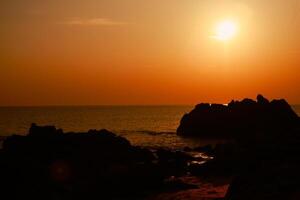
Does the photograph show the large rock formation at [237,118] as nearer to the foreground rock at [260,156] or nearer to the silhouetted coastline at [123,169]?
the foreground rock at [260,156]

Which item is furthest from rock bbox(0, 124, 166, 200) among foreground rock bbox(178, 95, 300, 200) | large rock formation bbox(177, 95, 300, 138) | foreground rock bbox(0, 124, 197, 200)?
large rock formation bbox(177, 95, 300, 138)

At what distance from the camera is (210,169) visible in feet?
120

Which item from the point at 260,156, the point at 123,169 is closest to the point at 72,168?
the point at 123,169

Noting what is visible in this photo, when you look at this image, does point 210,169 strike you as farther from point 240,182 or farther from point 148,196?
point 240,182

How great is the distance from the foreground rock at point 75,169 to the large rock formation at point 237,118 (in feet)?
139

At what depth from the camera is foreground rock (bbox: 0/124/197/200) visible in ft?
87.9

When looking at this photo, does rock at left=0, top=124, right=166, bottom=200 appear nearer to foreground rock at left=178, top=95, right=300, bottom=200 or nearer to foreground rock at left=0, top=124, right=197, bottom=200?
foreground rock at left=0, top=124, right=197, bottom=200

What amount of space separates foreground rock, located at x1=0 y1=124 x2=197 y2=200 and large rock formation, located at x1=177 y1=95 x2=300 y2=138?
42.3m

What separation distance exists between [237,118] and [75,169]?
232 feet

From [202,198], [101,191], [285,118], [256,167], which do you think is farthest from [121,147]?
[285,118]

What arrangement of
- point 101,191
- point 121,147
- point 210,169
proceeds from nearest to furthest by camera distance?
1. point 101,191
2. point 210,169
3. point 121,147

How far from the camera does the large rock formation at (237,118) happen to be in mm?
80938

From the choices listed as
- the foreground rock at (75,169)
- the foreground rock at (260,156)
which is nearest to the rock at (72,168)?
the foreground rock at (75,169)

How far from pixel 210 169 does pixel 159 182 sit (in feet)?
22.9
